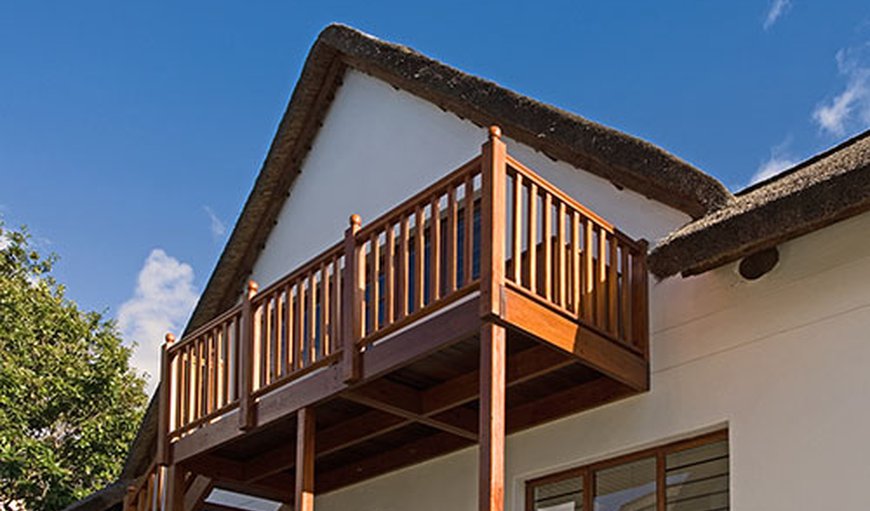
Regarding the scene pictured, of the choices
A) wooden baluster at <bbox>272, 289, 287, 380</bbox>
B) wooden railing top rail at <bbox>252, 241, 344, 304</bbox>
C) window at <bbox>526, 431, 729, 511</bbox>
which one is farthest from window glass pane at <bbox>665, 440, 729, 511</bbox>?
wooden baluster at <bbox>272, 289, 287, 380</bbox>

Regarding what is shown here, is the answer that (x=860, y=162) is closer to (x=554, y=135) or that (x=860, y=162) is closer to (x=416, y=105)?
(x=554, y=135)

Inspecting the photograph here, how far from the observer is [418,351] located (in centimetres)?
857

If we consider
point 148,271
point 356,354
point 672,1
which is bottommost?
point 356,354

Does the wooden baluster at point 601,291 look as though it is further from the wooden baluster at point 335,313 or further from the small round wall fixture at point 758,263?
the wooden baluster at point 335,313

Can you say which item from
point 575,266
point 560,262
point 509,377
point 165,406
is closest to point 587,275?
point 575,266

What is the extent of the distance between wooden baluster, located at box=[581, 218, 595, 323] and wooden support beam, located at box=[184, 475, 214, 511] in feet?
13.1

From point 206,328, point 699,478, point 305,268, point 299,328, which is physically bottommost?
point 699,478

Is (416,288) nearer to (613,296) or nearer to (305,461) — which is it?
(613,296)

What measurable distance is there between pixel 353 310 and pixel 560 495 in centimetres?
206

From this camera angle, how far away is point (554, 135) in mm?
9961

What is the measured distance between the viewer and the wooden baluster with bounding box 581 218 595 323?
876cm

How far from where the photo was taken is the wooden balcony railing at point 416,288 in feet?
27.0

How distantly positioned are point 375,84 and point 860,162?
6235 millimetres

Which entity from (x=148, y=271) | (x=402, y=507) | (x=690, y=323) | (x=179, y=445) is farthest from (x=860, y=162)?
(x=148, y=271)
